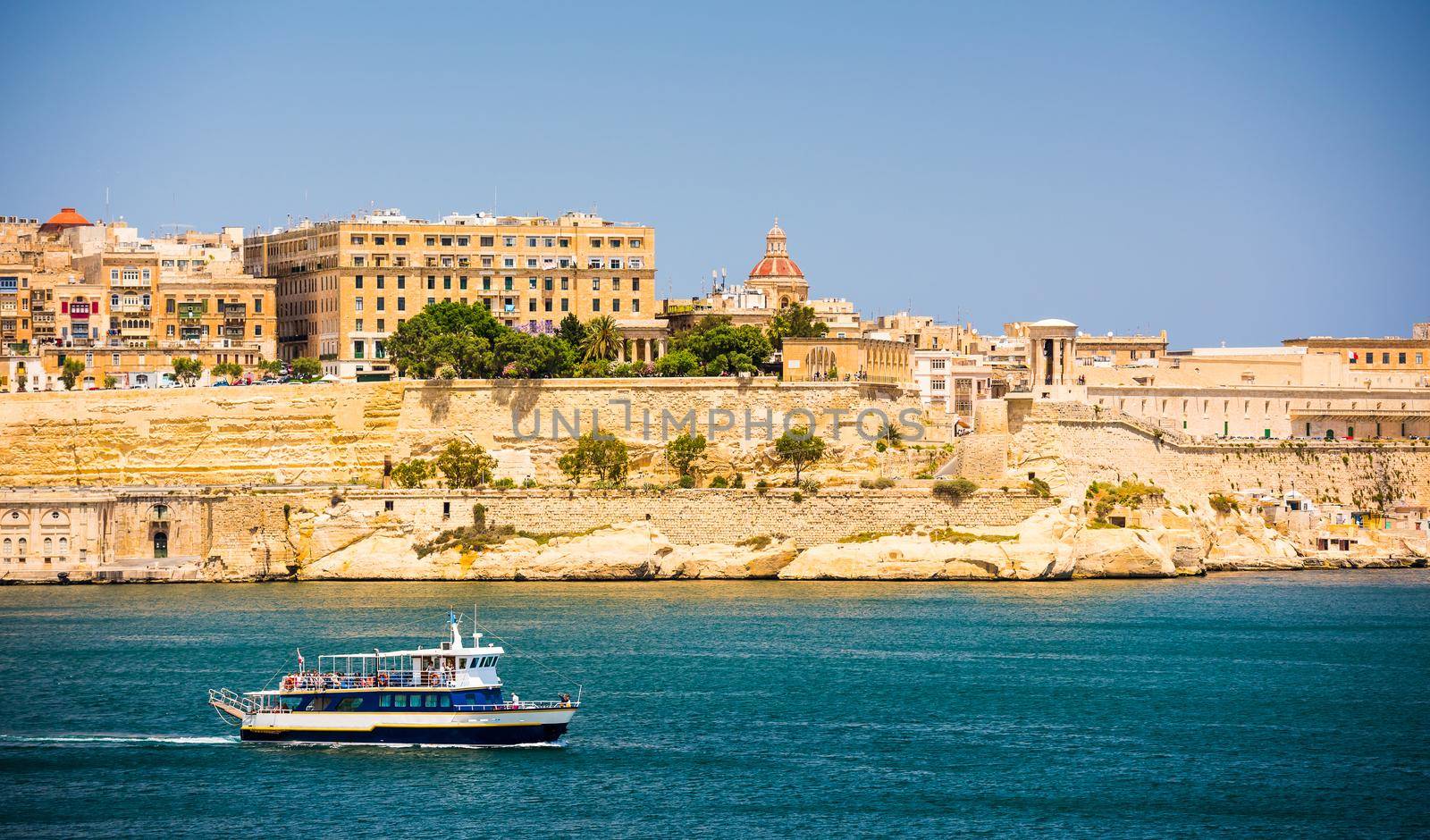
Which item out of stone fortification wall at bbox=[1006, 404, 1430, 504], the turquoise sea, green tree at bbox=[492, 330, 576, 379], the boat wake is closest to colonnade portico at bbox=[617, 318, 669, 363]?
green tree at bbox=[492, 330, 576, 379]

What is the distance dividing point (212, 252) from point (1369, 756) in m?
72.8

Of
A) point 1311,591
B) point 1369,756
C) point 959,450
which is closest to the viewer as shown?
point 1369,756

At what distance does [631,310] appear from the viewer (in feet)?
307

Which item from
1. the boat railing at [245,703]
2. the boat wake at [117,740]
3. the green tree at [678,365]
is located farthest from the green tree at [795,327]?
the boat wake at [117,740]

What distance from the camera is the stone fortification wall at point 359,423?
258ft

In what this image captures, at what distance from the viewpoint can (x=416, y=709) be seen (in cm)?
4528

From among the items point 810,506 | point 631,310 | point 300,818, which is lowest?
point 300,818

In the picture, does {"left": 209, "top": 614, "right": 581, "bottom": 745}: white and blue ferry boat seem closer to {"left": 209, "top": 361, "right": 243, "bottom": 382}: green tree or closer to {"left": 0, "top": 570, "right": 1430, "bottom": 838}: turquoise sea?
{"left": 0, "top": 570, "right": 1430, "bottom": 838}: turquoise sea

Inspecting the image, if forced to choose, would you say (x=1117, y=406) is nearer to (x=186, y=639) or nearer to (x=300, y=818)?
(x=186, y=639)

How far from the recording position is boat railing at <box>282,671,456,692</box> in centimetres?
4531

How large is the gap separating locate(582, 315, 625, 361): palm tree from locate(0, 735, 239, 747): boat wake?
42.4 m

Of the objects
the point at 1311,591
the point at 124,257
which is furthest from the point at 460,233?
the point at 1311,591

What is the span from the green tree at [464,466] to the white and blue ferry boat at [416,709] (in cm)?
2857

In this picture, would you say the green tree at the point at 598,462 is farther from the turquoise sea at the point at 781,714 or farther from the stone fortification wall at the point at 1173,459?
the stone fortification wall at the point at 1173,459
